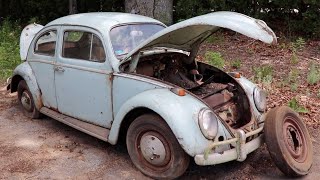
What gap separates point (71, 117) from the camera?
5270 millimetres

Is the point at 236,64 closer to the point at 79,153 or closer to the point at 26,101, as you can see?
the point at 26,101

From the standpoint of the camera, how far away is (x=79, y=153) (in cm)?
487

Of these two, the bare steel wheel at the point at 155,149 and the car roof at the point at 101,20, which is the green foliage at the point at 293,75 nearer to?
the car roof at the point at 101,20

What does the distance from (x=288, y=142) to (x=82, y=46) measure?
8.80ft

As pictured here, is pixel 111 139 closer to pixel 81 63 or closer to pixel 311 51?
pixel 81 63

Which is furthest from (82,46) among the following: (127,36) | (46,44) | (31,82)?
(31,82)

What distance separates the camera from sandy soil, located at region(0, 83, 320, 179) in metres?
4.33

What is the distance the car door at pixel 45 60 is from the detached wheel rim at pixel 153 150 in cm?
176

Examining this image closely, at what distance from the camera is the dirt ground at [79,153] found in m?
4.35

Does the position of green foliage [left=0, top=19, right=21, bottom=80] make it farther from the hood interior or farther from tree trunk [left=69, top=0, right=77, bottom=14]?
the hood interior

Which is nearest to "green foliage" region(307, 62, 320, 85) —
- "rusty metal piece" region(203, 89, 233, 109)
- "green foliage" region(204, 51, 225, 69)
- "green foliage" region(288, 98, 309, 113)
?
"green foliage" region(288, 98, 309, 113)

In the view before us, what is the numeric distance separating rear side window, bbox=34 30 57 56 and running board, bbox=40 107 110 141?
2.61 feet

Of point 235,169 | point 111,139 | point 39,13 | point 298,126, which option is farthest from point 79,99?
point 39,13

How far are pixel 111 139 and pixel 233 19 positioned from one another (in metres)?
1.90
